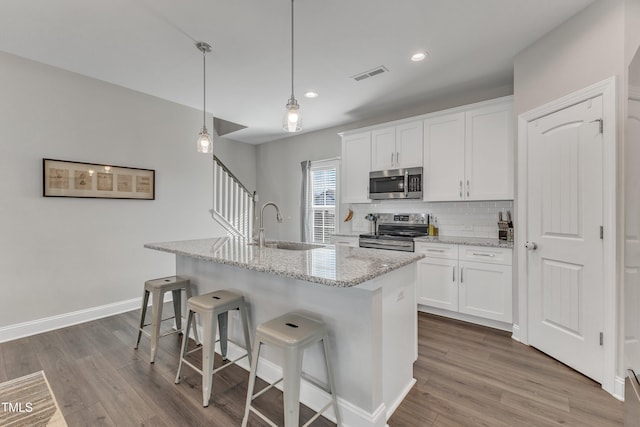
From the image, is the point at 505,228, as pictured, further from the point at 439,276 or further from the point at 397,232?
the point at 397,232

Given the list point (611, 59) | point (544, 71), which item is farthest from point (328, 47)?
point (611, 59)

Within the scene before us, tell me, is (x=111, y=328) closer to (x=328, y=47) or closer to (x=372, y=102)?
(x=328, y=47)

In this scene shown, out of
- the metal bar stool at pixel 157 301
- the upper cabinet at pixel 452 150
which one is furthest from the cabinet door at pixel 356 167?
the metal bar stool at pixel 157 301

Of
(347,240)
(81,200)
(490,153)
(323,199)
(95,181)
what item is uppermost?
(490,153)

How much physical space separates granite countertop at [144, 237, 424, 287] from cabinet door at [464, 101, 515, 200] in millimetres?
1845

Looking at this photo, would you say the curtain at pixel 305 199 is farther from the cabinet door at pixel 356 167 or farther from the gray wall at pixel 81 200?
the gray wall at pixel 81 200

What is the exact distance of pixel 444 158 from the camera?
11.8 feet

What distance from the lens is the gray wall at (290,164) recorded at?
5.18 m

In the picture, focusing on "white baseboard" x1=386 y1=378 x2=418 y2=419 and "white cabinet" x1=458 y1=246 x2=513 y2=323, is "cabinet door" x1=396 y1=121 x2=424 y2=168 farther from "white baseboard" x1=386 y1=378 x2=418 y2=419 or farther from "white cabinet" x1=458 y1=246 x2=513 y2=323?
"white baseboard" x1=386 y1=378 x2=418 y2=419

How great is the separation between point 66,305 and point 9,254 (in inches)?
29.0

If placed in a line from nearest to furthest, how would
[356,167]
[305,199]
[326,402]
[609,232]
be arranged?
[326,402] < [609,232] < [356,167] < [305,199]

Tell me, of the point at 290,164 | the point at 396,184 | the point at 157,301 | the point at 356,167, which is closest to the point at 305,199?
the point at 290,164

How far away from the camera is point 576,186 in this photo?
88.8 inches

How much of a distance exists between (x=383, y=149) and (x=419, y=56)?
142cm
